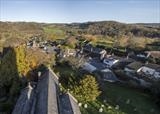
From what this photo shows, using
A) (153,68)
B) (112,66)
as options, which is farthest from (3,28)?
(153,68)

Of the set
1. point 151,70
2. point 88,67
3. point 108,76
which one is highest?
point 88,67

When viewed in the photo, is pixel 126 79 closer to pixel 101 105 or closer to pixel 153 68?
pixel 153 68

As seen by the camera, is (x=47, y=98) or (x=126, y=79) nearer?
(x=47, y=98)

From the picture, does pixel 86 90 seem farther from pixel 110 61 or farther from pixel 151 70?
pixel 110 61

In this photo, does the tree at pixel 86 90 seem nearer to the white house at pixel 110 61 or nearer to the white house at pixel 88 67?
the white house at pixel 88 67

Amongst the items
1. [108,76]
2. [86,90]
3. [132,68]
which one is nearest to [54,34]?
[132,68]

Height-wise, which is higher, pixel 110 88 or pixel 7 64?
pixel 7 64
